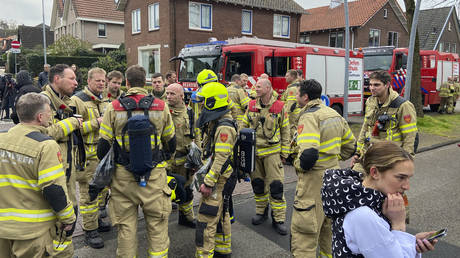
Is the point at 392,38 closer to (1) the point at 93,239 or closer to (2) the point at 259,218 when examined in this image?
(2) the point at 259,218

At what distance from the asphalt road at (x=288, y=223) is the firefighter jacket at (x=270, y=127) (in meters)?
1.10

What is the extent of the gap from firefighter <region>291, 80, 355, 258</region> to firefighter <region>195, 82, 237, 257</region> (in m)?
0.73

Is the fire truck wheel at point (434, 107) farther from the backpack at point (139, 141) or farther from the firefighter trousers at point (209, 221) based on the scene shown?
Result: the backpack at point (139, 141)

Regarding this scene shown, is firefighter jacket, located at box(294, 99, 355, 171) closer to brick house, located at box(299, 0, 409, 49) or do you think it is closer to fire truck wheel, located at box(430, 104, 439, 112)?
fire truck wheel, located at box(430, 104, 439, 112)

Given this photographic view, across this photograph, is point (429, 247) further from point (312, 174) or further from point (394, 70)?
point (394, 70)

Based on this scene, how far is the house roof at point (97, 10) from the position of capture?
33.5 m

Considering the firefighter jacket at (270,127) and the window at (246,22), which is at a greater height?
the window at (246,22)

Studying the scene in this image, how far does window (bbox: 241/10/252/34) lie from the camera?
78.3 feet

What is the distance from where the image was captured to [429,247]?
1737 mm

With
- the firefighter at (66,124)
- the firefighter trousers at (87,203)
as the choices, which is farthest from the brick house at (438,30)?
the firefighter at (66,124)

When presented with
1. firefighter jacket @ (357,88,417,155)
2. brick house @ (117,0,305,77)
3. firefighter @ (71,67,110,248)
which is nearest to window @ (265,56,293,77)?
firefighter jacket @ (357,88,417,155)

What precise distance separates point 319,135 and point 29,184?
2.58 metres

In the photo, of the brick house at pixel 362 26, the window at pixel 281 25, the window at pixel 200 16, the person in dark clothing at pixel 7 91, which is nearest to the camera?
the person in dark clothing at pixel 7 91

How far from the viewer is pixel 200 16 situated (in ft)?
71.4
